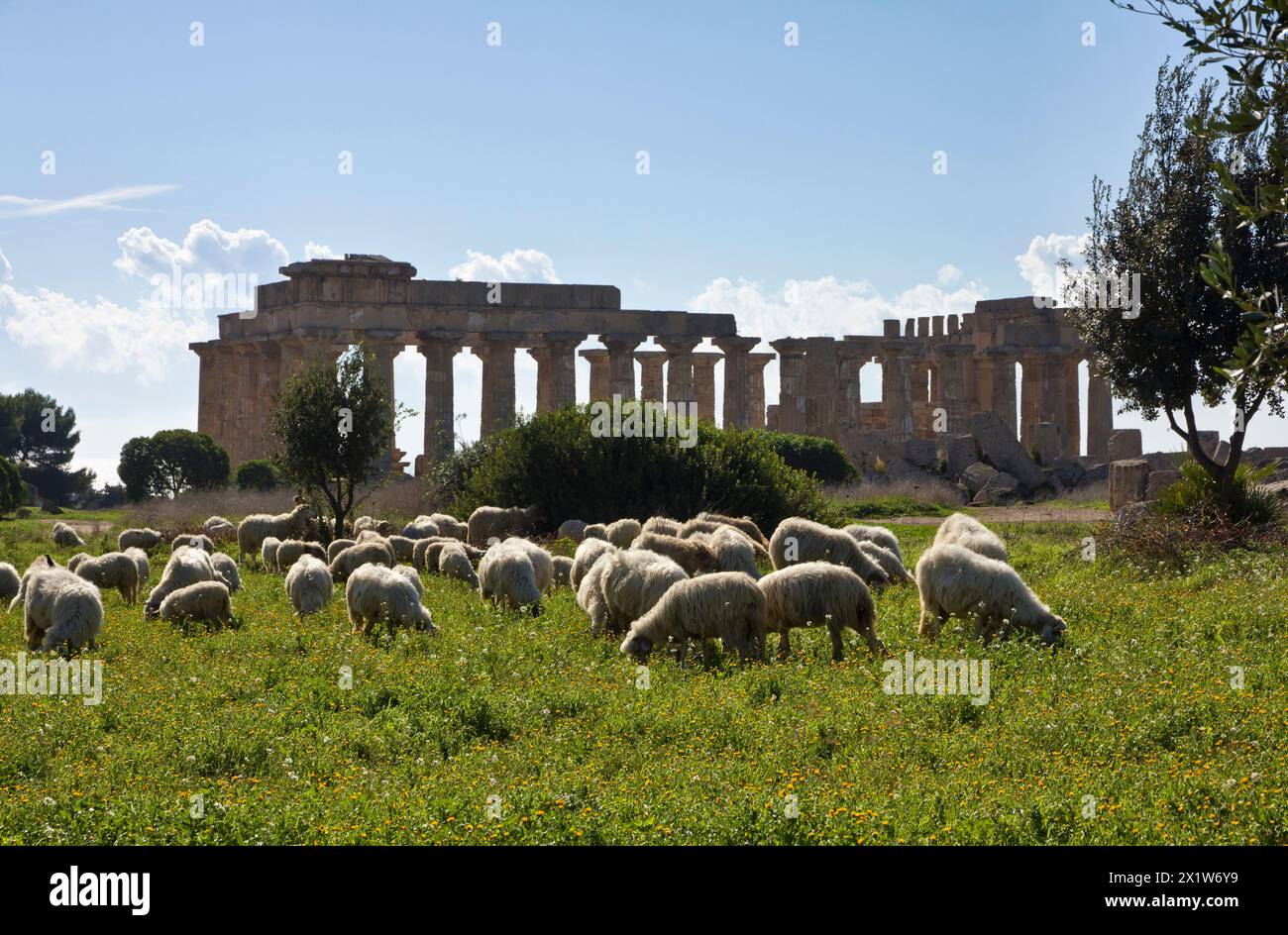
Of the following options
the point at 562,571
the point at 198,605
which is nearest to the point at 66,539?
the point at 562,571

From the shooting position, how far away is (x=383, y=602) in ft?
54.3

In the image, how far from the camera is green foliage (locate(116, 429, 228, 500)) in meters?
48.2

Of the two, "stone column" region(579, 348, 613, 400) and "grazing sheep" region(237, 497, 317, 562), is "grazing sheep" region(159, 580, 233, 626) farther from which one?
"stone column" region(579, 348, 613, 400)

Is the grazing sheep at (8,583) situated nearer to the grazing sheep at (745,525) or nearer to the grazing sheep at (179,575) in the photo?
the grazing sheep at (179,575)

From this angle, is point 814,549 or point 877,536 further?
point 877,536

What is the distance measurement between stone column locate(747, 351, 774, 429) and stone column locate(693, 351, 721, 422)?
191cm

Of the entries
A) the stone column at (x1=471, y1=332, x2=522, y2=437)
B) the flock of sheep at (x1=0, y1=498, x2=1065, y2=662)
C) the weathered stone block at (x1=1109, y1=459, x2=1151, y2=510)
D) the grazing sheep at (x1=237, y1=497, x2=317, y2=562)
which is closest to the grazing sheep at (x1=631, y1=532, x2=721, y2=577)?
the flock of sheep at (x1=0, y1=498, x2=1065, y2=662)

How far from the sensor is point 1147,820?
352 inches

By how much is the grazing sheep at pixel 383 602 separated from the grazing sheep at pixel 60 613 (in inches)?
112

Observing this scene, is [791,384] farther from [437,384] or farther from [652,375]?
[437,384]

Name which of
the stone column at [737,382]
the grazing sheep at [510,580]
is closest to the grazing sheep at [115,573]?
the grazing sheep at [510,580]

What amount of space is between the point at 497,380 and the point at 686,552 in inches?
1376
